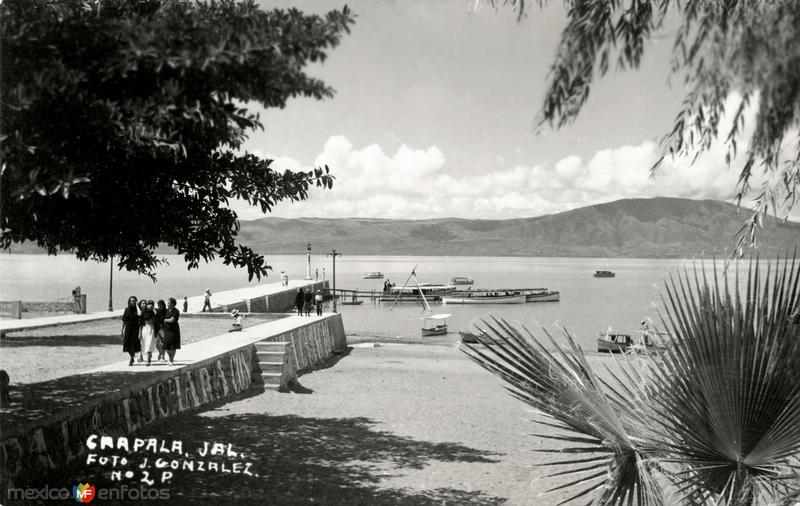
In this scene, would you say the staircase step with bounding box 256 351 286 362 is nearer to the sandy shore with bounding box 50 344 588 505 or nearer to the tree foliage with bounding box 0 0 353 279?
the sandy shore with bounding box 50 344 588 505

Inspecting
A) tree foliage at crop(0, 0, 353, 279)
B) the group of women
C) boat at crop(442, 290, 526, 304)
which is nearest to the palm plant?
tree foliage at crop(0, 0, 353, 279)

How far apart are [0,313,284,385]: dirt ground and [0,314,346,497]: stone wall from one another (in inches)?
84.5

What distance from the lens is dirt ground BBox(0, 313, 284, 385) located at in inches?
535

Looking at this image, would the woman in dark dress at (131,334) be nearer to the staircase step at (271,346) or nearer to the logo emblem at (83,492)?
the staircase step at (271,346)

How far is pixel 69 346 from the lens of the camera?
17.8 meters

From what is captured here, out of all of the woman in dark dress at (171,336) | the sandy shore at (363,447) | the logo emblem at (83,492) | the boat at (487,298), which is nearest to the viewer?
the logo emblem at (83,492)

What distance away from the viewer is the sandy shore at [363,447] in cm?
827

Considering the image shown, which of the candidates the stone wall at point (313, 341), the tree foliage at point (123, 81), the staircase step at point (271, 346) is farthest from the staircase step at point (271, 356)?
the tree foliage at point (123, 81)

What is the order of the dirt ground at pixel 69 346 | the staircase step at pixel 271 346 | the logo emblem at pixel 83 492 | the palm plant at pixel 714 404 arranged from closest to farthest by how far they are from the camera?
1. the palm plant at pixel 714 404
2. the logo emblem at pixel 83 492
3. the dirt ground at pixel 69 346
4. the staircase step at pixel 271 346

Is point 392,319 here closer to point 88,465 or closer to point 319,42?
point 88,465

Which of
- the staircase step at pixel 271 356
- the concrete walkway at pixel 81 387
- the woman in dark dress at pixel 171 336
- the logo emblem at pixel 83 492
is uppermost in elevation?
the woman in dark dress at pixel 171 336

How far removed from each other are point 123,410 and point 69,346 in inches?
388

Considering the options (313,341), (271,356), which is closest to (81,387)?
(271,356)

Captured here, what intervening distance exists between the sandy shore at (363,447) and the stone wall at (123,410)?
0.95 ft
